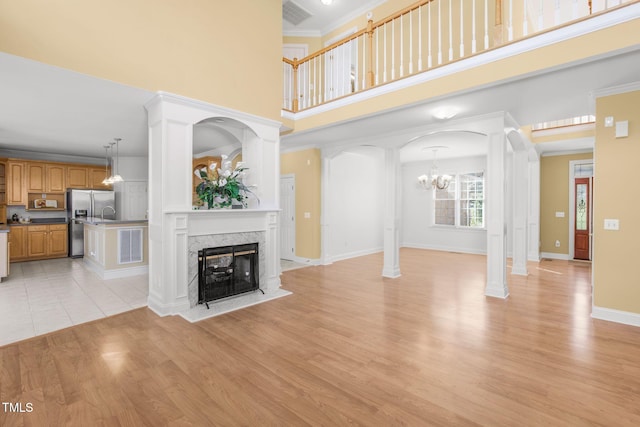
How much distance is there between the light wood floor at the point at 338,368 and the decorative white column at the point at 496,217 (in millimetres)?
484

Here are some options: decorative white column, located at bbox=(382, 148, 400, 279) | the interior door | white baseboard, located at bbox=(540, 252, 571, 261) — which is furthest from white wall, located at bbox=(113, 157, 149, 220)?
white baseboard, located at bbox=(540, 252, 571, 261)

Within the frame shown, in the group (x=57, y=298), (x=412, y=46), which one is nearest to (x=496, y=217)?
(x=412, y=46)

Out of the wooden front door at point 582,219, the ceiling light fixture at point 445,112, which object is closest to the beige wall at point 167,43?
the ceiling light fixture at point 445,112

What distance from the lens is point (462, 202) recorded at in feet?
28.6

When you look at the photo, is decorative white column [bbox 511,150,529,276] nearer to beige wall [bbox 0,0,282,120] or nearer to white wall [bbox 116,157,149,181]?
beige wall [bbox 0,0,282,120]

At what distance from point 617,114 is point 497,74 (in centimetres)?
157

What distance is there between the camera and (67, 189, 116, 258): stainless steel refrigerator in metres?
7.35

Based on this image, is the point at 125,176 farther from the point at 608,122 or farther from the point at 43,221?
the point at 608,122

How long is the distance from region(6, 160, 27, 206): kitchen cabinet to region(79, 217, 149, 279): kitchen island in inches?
106

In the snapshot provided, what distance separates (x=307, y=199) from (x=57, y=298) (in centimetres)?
452

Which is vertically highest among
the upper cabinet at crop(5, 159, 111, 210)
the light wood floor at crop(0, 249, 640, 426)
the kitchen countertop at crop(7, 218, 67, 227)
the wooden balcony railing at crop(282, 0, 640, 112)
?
the wooden balcony railing at crop(282, 0, 640, 112)

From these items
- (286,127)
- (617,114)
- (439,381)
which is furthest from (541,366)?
(286,127)

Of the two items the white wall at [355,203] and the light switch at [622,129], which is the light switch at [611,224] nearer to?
the light switch at [622,129]

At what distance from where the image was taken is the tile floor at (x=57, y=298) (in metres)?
3.26
